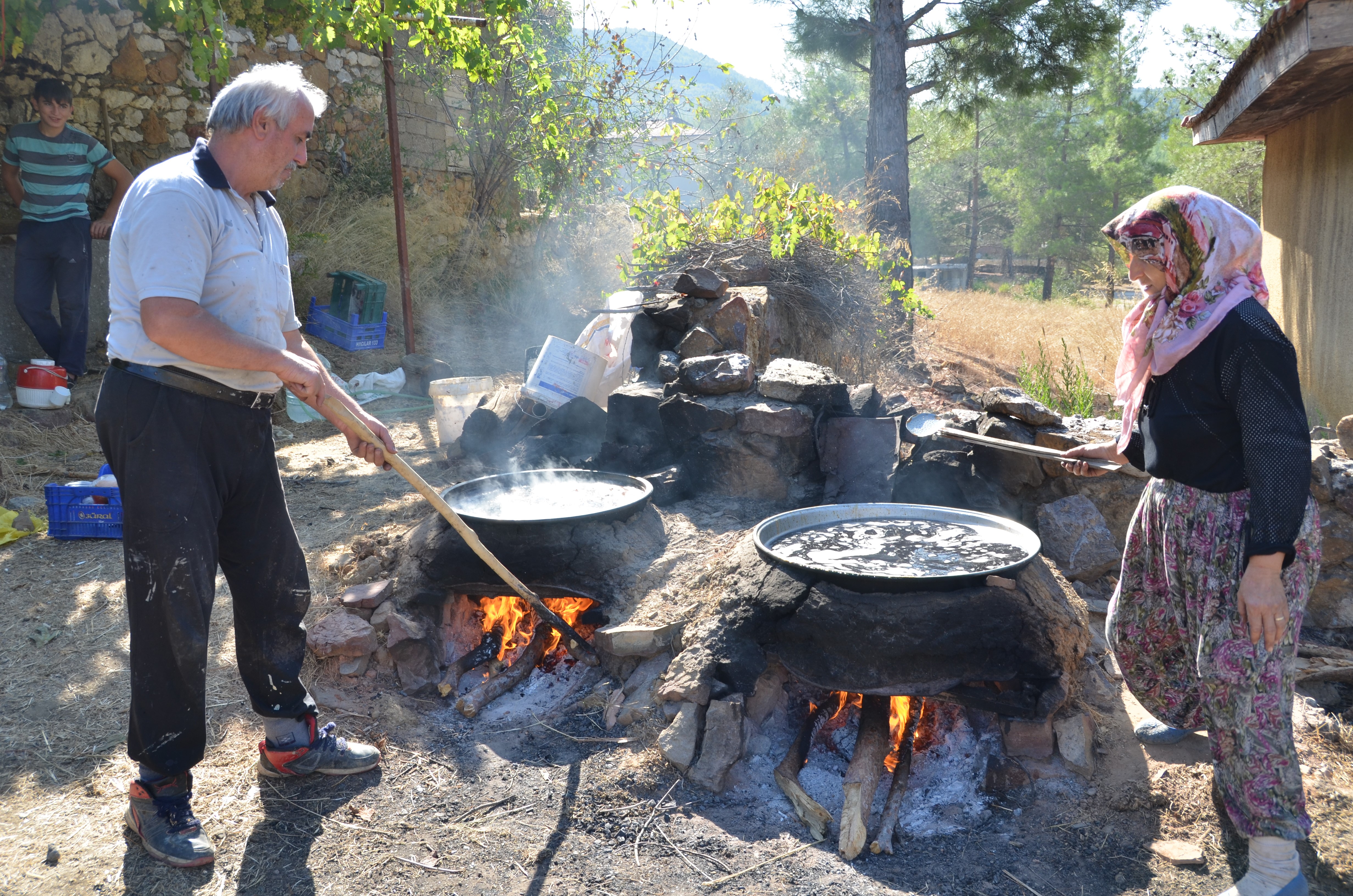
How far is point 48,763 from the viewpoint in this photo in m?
3.04

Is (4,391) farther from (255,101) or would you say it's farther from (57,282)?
(255,101)

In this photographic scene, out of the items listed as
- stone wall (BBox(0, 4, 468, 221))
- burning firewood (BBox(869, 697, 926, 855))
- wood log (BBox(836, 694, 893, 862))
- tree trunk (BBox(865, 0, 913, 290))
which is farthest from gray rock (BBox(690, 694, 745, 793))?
tree trunk (BBox(865, 0, 913, 290))

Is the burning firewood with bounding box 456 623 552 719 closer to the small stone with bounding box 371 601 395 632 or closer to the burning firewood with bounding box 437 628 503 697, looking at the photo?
the burning firewood with bounding box 437 628 503 697

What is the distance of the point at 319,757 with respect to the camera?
2947 mm

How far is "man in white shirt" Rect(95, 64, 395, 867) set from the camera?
89.2 inches

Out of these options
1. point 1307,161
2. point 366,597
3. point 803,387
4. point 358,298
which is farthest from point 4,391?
point 1307,161

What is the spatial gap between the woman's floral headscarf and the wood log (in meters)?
1.47

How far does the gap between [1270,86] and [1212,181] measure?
37.0 feet

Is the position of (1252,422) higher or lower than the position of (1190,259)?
lower

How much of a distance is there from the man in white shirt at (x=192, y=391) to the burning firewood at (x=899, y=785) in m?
1.95

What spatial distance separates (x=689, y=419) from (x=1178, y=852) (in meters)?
3.03

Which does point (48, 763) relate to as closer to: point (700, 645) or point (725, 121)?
point (700, 645)

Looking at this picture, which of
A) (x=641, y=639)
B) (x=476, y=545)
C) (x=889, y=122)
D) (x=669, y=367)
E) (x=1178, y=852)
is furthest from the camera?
(x=889, y=122)

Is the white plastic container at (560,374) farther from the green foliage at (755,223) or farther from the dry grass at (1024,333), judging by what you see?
the dry grass at (1024,333)
